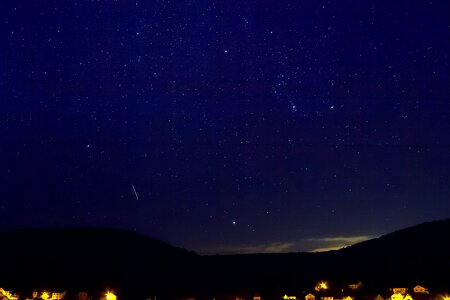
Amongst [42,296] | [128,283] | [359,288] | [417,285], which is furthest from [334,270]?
[42,296]

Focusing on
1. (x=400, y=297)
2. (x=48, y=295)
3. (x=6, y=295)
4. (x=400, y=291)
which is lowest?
(x=400, y=297)

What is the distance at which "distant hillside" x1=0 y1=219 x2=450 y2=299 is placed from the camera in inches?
2788

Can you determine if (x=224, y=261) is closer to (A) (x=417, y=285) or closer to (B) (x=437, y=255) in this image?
(B) (x=437, y=255)

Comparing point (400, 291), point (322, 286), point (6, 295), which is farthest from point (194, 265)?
point (6, 295)

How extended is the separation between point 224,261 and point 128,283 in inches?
1332

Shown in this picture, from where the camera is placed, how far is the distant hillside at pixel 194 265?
232ft

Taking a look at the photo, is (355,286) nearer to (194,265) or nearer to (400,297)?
(400,297)

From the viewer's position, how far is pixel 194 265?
9481cm

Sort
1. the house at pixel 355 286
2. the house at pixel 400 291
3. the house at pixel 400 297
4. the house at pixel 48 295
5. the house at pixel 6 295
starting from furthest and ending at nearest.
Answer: the house at pixel 355 286 → the house at pixel 48 295 → the house at pixel 400 291 → the house at pixel 400 297 → the house at pixel 6 295

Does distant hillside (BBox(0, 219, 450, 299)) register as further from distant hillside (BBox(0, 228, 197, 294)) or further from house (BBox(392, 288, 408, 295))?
house (BBox(392, 288, 408, 295))

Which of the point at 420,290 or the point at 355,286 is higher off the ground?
the point at 355,286

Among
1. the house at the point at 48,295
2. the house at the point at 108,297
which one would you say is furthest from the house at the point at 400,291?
the house at the point at 48,295

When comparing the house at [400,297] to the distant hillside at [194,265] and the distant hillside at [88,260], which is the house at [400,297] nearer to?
the distant hillside at [194,265]

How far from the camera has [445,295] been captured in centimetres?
4844
